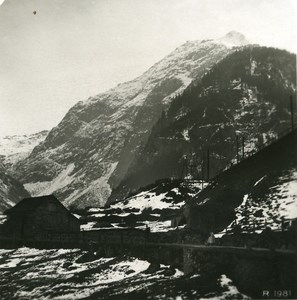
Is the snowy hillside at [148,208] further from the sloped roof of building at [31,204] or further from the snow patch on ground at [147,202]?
the sloped roof of building at [31,204]

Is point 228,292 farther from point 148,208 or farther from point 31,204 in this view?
point 148,208

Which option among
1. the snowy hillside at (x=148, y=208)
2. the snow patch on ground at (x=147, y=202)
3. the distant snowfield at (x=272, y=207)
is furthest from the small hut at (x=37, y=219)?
the snow patch on ground at (x=147, y=202)

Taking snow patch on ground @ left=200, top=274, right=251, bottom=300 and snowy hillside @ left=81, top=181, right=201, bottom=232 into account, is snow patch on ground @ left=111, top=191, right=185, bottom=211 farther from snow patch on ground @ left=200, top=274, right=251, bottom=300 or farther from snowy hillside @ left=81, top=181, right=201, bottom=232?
snow patch on ground @ left=200, top=274, right=251, bottom=300

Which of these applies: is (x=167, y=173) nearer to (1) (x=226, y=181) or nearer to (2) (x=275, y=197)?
(1) (x=226, y=181)

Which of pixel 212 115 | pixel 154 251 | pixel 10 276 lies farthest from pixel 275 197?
pixel 212 115

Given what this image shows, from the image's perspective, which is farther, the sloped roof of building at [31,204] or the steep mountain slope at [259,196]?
the sloped roof of building at [31,204]

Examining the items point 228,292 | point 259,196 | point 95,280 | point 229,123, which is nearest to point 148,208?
point 259,196
